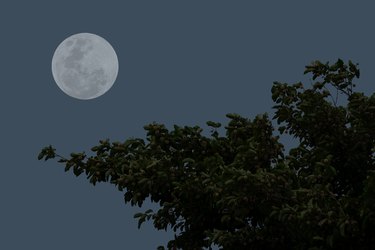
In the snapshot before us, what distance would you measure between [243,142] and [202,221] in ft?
6.63

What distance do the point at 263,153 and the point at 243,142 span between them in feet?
2.49

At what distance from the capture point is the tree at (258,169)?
52.6 feet

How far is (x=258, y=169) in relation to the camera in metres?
16.3

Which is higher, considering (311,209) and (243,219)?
(243,219)

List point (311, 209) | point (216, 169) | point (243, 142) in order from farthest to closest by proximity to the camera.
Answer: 1. point (243, 142)
2. point (216, 169)
3. point (311, 209)

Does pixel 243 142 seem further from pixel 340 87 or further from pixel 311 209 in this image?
pixel 311 209

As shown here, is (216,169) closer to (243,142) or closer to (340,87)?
(243,142)

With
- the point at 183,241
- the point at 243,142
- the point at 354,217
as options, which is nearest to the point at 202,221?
the point at 183,241

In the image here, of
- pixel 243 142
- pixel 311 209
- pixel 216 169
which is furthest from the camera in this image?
pixel 243 142

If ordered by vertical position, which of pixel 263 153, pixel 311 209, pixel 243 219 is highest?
pixel 263 153

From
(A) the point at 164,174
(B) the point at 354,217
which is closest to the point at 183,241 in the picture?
(A) the point at 164,174

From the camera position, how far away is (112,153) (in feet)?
65.2

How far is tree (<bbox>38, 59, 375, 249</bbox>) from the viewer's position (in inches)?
631

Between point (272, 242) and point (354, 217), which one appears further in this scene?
point (272, 242)
